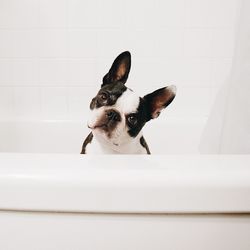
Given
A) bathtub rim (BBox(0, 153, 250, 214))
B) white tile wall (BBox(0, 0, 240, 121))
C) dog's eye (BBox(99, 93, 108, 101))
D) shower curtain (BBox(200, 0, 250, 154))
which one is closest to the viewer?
bathtub rim (BBox(0, 153, 250, 214))

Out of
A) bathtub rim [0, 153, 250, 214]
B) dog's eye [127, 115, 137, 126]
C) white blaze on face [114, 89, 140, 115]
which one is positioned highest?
→ white blaze on face [114, 89, 140, 115]

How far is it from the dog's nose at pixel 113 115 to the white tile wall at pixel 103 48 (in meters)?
0.64

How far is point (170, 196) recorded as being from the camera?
1.58 ft

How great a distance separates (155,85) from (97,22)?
1.17 ft

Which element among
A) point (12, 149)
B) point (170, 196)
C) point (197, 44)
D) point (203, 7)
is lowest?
point (12, 149)

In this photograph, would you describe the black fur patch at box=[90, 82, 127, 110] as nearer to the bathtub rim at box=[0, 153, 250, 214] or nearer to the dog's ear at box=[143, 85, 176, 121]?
the dog's ear at box=[143, 85, 176, 121]

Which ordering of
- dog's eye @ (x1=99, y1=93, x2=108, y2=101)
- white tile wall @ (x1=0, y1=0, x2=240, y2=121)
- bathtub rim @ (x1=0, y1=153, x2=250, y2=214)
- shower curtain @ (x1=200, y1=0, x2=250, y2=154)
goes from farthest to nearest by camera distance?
1. white tile wall @ (x1=0, y1=0, x2=240, y2=121)
2. dog's eye @ (x1=99, y1=93, x2=108, y2=101)
3. shower curtain @ (x1=200, y1=0, x2=250, y2=154)
4. bathtub rim @ (x1=0, y1=153, x2=250, y2=214)

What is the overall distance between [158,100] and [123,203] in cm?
38

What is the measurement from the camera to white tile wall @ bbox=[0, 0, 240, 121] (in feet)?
4.56

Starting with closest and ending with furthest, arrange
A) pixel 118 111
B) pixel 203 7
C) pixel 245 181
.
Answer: pixel 245 181
pixel 118 111
pixel 203 7

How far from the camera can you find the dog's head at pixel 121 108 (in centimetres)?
81

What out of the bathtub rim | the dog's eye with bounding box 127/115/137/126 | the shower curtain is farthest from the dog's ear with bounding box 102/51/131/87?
the bathtub rim

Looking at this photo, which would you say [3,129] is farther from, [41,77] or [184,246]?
[184,246]

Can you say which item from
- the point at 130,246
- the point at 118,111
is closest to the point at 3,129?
the point at 118,111
